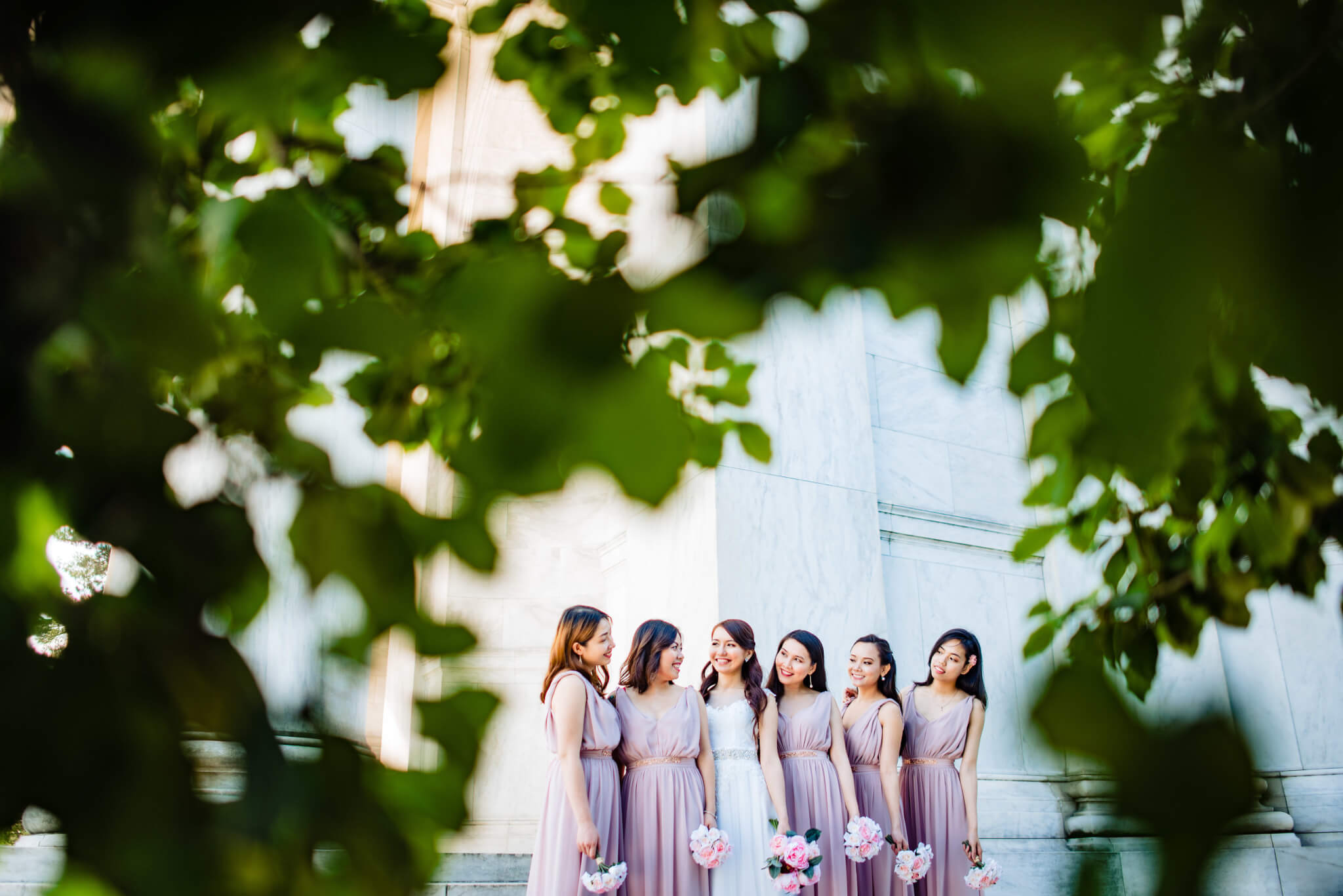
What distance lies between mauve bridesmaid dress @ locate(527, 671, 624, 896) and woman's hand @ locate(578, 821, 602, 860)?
112mm

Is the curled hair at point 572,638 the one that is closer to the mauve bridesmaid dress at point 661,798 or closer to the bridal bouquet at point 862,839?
the mauve bridesmaid dress at point 661,798

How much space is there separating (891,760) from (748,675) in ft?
3.33

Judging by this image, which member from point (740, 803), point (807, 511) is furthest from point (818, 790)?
point (807, 511)

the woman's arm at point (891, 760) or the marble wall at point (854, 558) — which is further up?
the marble wall at point (854, 558)

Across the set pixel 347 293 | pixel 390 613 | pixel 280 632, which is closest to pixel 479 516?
pixel 390 613

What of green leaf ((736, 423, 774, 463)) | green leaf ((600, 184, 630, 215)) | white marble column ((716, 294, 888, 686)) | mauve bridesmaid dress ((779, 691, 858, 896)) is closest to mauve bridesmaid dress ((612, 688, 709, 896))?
mauve bridesmaid dress ((779, 691, 858, 896))

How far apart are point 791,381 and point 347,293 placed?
7.37m

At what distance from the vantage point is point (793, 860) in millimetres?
5000

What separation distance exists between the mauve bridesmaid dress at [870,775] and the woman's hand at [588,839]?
1.85 meters

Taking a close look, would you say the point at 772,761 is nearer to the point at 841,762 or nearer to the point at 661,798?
the point at 841,762

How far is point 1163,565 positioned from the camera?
8.12ft

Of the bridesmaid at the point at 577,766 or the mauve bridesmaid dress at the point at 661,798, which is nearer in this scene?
the bridesmaid at the point at 577,766

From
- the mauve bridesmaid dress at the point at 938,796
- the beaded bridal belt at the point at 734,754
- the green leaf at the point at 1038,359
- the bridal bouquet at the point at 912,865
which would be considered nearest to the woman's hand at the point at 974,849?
the mauve bridesmaid dress at the point at 938,796

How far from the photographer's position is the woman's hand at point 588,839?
477 cm
